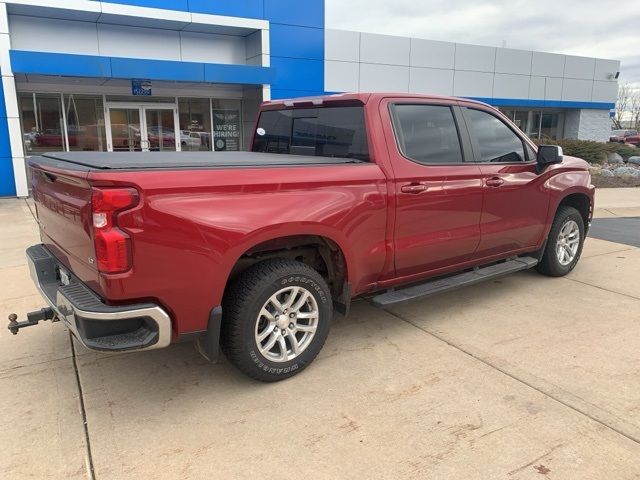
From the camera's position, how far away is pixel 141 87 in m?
14.5

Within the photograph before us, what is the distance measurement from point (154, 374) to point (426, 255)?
7.37ft

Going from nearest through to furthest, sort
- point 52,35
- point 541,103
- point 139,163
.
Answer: point 139,163 < point 52,35 < point 541,103

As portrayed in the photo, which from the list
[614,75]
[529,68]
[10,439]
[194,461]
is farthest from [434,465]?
[614,75]

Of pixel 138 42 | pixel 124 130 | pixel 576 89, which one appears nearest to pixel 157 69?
pixel 138 42

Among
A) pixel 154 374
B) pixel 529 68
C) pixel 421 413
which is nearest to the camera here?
pixel 421 413

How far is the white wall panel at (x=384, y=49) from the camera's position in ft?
59.6

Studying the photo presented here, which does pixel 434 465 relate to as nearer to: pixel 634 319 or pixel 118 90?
pixel 634 319

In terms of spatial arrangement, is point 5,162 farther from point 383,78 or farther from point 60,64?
point 383,78

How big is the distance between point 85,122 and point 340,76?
8262 millimetres

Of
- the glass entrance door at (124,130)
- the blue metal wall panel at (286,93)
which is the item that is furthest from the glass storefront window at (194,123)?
the blue metal wall panel at (286,93)

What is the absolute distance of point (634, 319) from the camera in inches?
182

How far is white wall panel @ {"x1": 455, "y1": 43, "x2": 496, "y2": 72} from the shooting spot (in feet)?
68.1

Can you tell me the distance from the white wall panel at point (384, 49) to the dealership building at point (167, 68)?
0.12 ft

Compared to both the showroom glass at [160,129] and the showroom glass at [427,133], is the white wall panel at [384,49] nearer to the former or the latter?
the showroom glass at [160,129]
